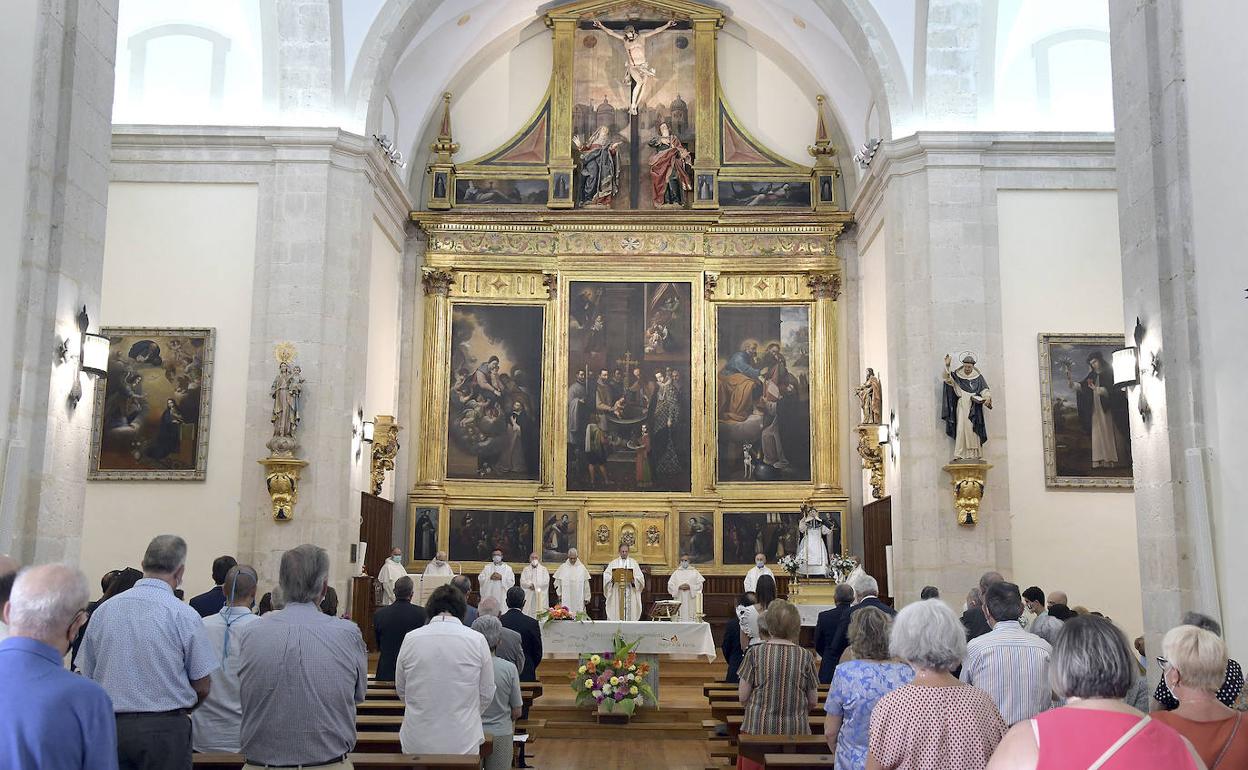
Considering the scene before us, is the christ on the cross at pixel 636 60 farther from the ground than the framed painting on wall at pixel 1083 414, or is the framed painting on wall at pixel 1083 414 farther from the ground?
the christ on the cross at pixel 636 60

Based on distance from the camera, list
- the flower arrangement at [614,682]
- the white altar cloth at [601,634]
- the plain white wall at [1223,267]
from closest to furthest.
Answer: the plain white wall at [1223,267], the flower arrangement at [614,682], the white altar cloth at [601,634]

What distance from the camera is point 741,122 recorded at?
21438mm

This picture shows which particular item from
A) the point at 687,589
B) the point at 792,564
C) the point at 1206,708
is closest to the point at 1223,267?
the point at 1206,708

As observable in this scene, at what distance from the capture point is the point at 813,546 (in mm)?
18688

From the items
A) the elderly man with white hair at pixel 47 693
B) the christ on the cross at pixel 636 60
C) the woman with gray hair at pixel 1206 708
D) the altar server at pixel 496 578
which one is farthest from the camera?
the christ on the cross at pixel 636 60

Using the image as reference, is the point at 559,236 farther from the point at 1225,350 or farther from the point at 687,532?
the point at 1225,350

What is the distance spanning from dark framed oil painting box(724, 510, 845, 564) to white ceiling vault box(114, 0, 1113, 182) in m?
6.73

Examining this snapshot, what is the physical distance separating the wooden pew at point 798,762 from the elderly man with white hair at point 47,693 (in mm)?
3470

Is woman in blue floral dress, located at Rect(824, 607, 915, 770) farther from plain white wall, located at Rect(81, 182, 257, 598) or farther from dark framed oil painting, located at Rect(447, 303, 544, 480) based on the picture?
dark framed oil painting, located at Rect(447, 303, 544, 480)

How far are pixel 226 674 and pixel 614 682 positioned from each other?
688 cm

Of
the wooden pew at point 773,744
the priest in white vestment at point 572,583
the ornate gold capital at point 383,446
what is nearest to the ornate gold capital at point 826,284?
the priest in white vestment at point 572,583

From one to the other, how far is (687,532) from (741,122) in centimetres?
729

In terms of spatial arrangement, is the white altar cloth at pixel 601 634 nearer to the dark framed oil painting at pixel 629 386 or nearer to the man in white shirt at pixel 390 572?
the man in white shirt at pixel 390 572

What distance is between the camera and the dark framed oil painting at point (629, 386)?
20375 mm
